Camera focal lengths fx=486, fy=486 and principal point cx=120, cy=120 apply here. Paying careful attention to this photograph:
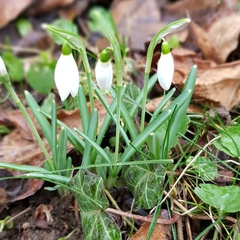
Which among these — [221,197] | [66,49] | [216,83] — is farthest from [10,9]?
[221,197]

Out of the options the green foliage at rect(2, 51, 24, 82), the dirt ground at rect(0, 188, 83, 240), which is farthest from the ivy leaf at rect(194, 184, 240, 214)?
the green foliage at rect(2, 51, 24, 82)

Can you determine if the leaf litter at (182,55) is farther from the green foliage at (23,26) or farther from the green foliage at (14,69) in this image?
the green foliage at (14,69)

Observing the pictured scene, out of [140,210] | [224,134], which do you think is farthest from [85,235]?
[224,134]

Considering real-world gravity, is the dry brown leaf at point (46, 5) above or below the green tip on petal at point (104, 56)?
below

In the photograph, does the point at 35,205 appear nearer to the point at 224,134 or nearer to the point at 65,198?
the point at 65,198

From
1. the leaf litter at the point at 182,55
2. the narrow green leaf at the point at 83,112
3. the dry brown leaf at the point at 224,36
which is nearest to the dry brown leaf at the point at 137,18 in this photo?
the leaf litter at the point at 182,55

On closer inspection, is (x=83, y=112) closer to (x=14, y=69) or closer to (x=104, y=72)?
(x=104, y=72)
